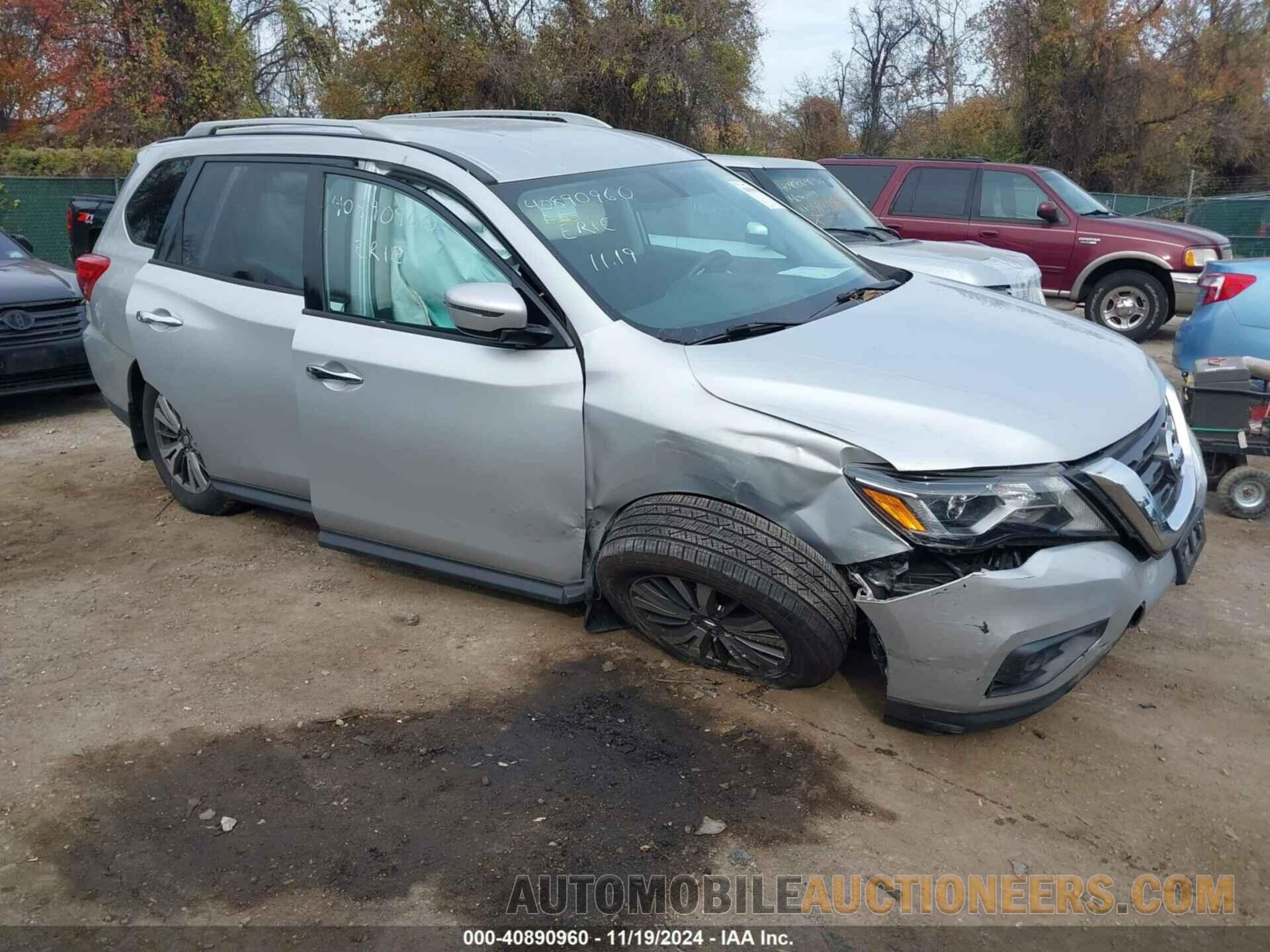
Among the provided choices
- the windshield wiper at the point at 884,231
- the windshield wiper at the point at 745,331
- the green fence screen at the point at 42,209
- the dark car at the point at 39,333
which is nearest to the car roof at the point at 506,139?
the windshield wiper at the point at 745,331

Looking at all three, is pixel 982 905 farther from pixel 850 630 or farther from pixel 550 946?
pixel 550 946

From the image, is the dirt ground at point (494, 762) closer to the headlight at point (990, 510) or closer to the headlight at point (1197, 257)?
the headlight at point (990, 510)

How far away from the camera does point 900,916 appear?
2684 mm

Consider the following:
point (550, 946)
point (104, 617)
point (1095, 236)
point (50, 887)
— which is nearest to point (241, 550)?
point (104, 617)

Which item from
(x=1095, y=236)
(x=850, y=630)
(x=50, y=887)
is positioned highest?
(x=1095, y=236)

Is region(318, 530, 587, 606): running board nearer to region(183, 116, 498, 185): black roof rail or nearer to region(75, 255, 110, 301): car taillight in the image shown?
region(183, 116, 498, 185): black roof rail

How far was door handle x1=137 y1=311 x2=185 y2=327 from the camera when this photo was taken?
15.6 feet

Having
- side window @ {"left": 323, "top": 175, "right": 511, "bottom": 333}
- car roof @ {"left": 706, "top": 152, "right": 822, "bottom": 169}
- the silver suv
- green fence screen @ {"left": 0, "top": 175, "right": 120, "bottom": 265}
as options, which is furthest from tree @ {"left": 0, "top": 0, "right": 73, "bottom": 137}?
side window @ {"left": 323, "top": 175, "right": 511, "bottom": 333}

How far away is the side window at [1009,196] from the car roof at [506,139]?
7323 mm

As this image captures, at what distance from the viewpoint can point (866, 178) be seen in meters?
11.4

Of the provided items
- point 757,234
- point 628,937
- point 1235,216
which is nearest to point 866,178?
point 757,234

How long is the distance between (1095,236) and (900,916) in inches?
398

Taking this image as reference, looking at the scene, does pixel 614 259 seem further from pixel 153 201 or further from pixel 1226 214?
pixel 1226 214

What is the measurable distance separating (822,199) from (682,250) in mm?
5136
